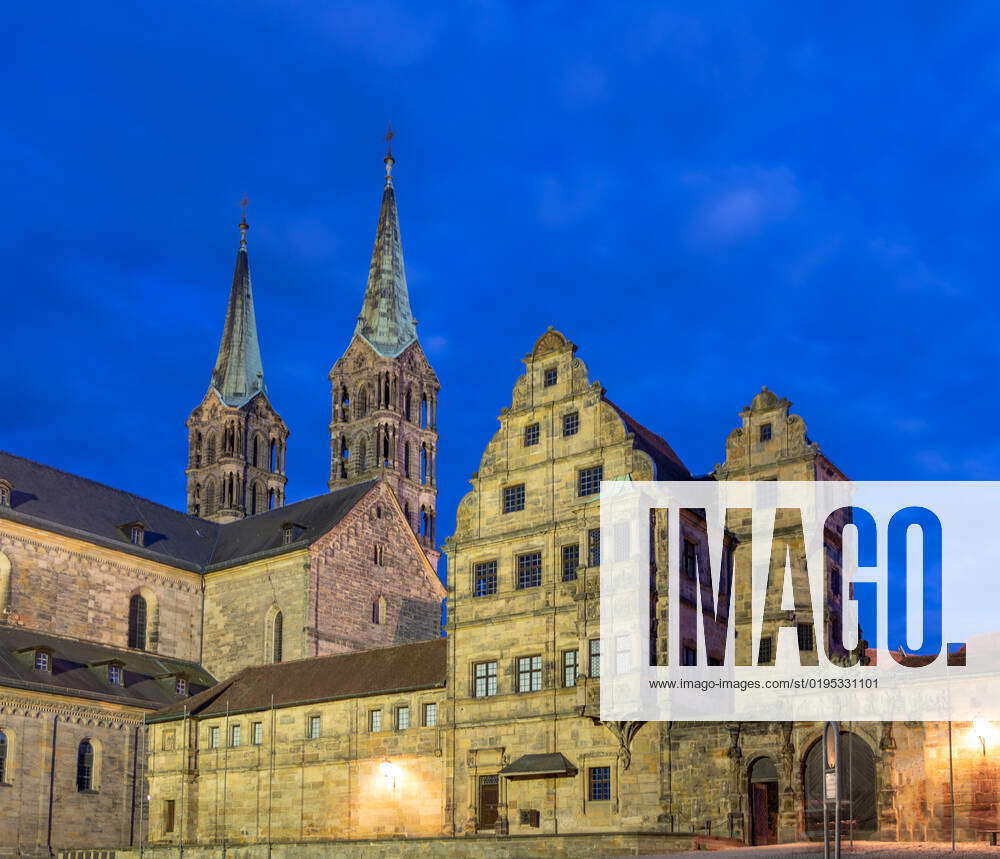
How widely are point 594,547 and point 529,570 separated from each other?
2958 mm

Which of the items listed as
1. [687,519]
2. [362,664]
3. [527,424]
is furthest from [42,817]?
[687,519]

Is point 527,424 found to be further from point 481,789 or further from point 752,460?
point 481,789

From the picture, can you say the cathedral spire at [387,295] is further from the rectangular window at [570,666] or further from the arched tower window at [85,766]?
→ the rectangular window at [570,666]

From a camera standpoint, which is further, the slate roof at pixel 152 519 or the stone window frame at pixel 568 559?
the slate roof at pixel 152 519

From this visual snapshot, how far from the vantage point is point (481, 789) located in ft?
154

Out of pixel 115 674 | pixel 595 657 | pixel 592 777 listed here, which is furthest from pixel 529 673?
pixel 115 674

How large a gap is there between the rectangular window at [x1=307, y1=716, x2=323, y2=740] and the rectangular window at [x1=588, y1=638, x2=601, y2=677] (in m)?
12.2

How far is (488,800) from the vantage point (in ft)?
153

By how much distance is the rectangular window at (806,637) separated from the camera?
48.1 metres

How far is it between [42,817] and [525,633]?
21.7 metres

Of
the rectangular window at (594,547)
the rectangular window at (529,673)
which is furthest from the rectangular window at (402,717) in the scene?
the rectangular window at (594,547)

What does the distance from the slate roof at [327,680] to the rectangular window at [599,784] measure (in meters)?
Result: 6.98

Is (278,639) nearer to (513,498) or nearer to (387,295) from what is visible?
(513,498)

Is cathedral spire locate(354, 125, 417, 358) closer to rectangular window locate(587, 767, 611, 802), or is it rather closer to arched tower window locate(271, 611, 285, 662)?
arched tower window locate(271, 611, 285, 662)
